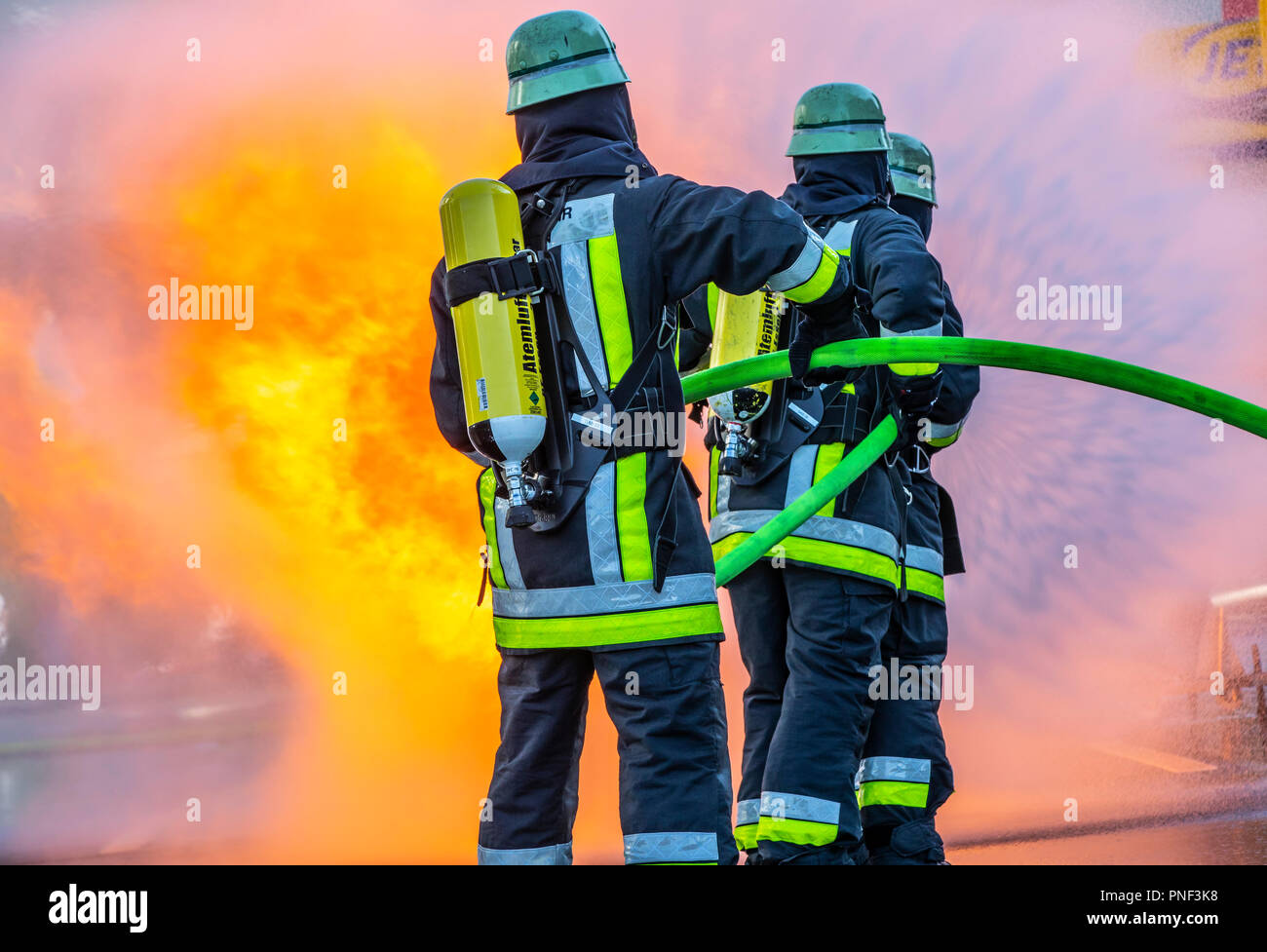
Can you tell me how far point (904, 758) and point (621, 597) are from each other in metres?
1.54

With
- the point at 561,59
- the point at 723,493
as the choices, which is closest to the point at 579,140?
the point at 561,59

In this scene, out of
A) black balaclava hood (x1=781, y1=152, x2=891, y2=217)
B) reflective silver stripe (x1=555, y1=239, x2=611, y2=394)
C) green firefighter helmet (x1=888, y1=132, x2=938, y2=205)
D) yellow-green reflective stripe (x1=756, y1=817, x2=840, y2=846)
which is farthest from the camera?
green firefighter helmet (x1=888, y1=132, x2=938, y2=205)

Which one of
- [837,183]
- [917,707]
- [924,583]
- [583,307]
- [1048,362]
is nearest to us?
[583,307]

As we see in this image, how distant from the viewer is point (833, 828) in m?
3.37

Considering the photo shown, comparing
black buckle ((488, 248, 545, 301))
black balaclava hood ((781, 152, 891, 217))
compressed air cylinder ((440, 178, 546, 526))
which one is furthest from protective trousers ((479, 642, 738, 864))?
black balaclava hood ((781, 152, 891, 217))

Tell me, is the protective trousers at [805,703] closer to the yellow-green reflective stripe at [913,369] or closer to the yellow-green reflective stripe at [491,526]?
the yellow-green reflective stripe at [913,369]

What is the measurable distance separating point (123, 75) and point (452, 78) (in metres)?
1.09

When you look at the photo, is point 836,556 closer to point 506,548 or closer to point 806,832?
point 806,832

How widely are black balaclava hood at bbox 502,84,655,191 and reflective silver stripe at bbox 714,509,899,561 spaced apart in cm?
112

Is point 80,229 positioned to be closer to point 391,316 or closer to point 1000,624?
point 391,316

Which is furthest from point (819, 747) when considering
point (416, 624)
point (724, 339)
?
point (416, 624)

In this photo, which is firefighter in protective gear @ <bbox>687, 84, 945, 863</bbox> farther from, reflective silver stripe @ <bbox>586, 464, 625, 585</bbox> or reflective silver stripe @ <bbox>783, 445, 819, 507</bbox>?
reflective silver stripe @ <bbox>586, 464, 625, 585</bbox>

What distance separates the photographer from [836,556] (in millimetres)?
3551

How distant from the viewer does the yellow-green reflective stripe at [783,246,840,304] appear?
2.79 meters
